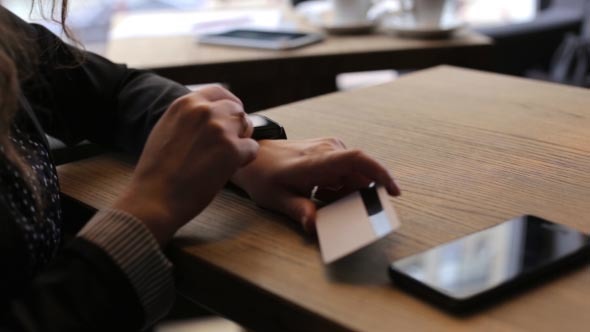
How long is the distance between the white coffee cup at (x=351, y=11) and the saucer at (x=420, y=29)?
0.06m

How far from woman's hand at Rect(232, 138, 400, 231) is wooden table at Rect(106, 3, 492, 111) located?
71 cm

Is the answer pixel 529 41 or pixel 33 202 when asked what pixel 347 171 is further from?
pixel 529 41

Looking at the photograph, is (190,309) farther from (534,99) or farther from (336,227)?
(336,227)

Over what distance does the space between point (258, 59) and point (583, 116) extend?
0.68 meters

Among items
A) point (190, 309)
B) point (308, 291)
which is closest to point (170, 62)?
point (190, 309)

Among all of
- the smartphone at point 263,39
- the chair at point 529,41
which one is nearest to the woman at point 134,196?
the smartphone at point 263,39

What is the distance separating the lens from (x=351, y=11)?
1.63 m

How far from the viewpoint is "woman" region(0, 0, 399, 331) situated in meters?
0.51

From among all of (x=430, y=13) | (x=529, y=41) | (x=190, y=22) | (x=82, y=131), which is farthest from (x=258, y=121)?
(x=529, y=41)

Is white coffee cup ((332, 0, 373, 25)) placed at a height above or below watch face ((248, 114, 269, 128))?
below

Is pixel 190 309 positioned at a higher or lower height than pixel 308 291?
lower

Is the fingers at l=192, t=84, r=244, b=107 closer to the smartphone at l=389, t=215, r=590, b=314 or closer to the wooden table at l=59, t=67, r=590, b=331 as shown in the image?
the wooden table at l=59, t=67, r=590, b=331

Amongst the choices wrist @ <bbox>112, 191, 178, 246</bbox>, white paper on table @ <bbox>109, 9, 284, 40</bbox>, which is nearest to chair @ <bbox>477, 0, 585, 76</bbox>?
white paper on table @ <bbox>109, 9, 284, 40</bbox>

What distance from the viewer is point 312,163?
0.62m
